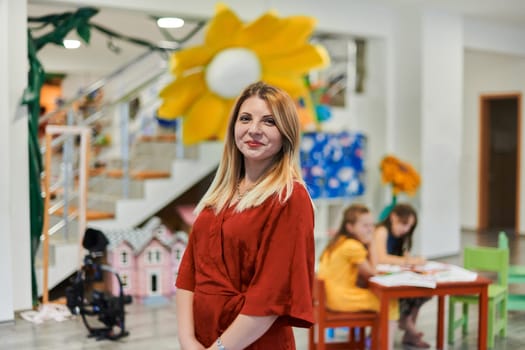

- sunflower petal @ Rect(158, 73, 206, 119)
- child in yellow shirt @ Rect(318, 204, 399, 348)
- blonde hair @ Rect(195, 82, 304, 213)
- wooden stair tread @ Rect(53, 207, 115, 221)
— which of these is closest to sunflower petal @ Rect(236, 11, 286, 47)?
sunflower petal @ Rect(158, 73, 206, 119)

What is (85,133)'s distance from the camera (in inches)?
216

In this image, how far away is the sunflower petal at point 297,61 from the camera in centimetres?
605

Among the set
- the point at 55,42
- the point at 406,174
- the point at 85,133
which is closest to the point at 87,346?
the point at 85,133

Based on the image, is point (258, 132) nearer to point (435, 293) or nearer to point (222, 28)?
point (435, 293)

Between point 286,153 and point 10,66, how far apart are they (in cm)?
398

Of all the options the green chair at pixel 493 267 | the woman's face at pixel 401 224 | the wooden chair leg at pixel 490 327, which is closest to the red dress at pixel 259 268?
the woman's face at pixel 401 224

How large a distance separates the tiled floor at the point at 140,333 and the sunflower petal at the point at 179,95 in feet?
5.44

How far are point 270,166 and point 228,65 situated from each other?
3989mm

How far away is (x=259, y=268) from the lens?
172 centimetres

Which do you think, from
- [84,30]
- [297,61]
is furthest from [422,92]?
[84,30]

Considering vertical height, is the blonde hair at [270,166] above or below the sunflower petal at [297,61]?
below

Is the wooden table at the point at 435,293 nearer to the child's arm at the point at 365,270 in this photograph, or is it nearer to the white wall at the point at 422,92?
the child's arm at the point at 365,270

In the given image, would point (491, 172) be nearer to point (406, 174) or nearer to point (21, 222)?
Answer: point (406, 174)

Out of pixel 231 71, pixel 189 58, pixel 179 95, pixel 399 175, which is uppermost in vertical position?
pixel 189 58
